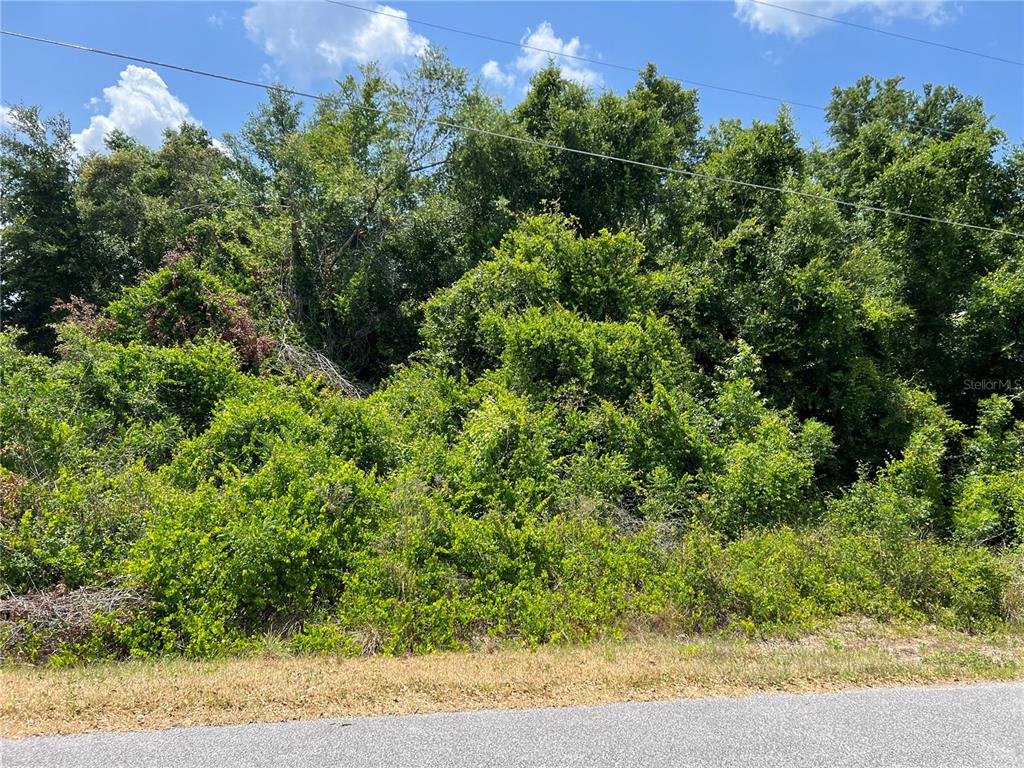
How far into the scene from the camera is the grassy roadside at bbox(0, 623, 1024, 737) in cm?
367

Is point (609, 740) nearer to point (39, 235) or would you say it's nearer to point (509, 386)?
point (509, 386)

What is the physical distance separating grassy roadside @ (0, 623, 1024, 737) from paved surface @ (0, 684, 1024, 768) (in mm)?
169

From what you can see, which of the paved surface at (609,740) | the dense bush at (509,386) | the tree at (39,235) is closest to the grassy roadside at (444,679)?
the paved surface at (609,740)

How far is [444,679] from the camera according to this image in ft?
13.6

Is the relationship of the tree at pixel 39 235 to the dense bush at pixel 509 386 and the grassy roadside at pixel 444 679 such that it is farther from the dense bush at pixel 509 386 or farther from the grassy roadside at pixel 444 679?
the grassy roadside at pixel 444 679

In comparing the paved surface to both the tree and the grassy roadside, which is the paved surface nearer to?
the grassy roadside

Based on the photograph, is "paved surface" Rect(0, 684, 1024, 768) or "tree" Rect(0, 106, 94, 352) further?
"tree" Rect(0, 106, 94, 352)

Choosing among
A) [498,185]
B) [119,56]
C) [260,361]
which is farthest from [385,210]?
[119,56]

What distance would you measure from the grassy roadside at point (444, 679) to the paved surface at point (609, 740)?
0.56 ft

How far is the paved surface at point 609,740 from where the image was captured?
317 cm

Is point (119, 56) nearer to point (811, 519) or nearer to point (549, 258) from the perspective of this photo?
point (549, 258)

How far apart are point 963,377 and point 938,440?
5999mm

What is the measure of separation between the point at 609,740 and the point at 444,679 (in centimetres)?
133

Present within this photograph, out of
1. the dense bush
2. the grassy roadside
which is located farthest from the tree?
the grassy roadside
